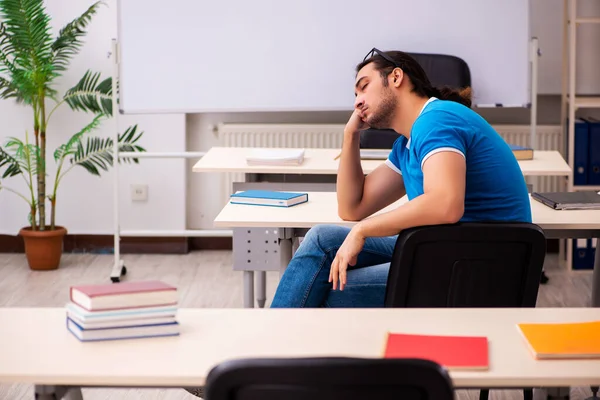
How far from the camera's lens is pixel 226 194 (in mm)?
5484

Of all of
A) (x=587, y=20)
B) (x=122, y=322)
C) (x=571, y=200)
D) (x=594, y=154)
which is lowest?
(x=122, y=322)

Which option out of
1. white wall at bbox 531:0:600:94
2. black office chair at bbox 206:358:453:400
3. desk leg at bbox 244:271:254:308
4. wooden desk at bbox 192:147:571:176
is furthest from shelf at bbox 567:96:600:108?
black office chair at bbox 206:358:453:400

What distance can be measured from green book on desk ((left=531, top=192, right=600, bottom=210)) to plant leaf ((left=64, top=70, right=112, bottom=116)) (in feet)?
8.78

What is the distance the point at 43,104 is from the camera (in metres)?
4.95

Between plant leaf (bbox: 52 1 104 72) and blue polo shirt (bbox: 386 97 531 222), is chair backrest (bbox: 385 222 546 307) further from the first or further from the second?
plant leaf (bbox: 52 1 104 72)

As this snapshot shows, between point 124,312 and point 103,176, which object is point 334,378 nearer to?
point 124,312

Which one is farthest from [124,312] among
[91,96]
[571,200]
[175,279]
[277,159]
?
[91,96]

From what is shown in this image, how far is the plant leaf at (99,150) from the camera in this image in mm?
5082

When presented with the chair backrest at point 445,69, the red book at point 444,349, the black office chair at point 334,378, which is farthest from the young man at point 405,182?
the chair backrest at point 445,69

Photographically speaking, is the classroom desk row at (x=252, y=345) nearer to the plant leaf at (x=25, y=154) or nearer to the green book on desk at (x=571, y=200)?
the green book on desk at (x=571, y=200)

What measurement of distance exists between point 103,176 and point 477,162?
3.41 m

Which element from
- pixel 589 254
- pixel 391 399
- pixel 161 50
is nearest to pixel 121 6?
pixel 161 50

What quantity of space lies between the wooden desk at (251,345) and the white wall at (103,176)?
A: 3.61 m

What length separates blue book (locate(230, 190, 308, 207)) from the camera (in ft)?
10.3
